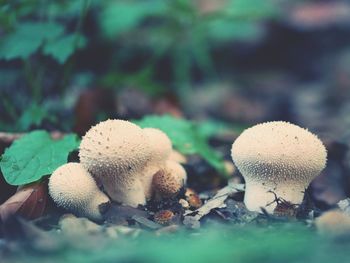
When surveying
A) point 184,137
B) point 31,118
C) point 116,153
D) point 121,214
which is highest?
point 184,137

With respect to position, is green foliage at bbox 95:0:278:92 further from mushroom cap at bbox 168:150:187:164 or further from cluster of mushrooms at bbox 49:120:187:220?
cluster of mushrooms at bbox 49:120:187:220

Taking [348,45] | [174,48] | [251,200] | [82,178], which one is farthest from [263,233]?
[348,45]

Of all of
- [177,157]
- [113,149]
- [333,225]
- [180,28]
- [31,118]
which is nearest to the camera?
[333,225]

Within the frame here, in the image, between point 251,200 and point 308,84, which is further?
point 308,84

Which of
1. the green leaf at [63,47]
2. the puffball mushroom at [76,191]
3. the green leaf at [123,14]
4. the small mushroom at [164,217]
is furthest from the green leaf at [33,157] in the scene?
the green leaf at [123,14]

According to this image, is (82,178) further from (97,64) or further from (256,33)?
(256,33)

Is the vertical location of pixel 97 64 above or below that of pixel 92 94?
above

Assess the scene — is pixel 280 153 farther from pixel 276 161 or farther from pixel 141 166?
pixel 141 166

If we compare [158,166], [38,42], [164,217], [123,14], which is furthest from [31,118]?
[123,14]
